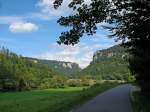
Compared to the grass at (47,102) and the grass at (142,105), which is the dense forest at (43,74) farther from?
the grass at (142,105)

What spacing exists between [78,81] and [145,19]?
12981 centimetres

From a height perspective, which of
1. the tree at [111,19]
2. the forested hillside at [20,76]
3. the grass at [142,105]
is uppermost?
the forested hillside at [20,76]

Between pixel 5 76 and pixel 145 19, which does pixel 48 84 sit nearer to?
pixel 5 76

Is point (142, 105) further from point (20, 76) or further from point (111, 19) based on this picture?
point (20, 76)

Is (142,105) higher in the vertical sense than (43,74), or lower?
lower

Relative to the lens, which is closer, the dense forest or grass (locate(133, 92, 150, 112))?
grass (locate(133, 92, 150, 112))

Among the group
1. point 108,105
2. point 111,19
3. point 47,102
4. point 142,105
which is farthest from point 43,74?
point 111,19

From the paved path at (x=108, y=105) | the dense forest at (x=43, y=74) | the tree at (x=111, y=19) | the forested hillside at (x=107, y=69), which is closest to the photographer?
the tree at (x=111, y=19)

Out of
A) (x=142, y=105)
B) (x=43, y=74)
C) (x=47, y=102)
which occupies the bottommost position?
(x=142, y=105)

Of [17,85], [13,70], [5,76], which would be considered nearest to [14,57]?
[13,70]

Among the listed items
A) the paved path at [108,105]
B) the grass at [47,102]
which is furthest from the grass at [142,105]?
the grass at [47,102]

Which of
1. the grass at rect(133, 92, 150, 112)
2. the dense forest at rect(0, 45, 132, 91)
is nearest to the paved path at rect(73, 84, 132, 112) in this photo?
the grass at rect(133, 92, 150, 112)

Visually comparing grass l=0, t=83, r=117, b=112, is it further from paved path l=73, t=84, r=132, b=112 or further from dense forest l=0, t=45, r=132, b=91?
dense forest l=0, t=45, r=132, b=91

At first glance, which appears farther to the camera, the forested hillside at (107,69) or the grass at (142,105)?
the forested hillside at (107,69)
